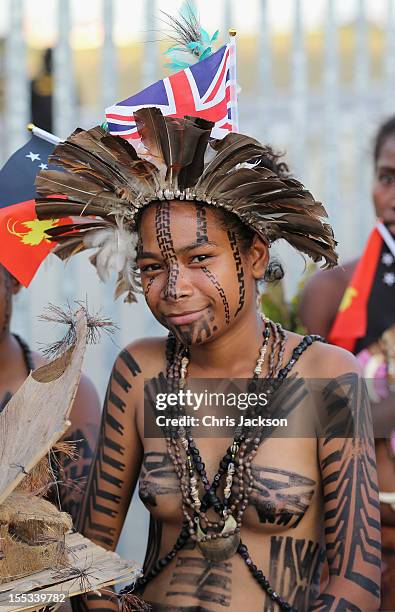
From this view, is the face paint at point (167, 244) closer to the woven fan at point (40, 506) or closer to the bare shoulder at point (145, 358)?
the woven fan at point (40, 506)

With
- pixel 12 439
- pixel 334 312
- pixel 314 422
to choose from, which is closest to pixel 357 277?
pixel 334 312

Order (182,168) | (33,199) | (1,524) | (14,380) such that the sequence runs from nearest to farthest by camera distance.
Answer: (1,524), (182,168), (33,199), (14,380)

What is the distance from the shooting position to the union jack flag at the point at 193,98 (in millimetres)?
2871

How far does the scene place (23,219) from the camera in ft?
9.88

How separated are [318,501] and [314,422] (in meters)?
0.21

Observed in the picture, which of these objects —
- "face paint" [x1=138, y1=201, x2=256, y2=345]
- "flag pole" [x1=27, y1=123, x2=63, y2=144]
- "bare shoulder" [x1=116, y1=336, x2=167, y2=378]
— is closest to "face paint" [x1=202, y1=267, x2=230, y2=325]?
"face paint" [x1=138, y1=201, x2=256, y2=345]

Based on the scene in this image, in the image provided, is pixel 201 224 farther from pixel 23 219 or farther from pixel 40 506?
pixel 40 506

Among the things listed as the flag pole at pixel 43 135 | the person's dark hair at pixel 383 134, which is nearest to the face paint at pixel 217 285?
the flag pole at pixel 43 135

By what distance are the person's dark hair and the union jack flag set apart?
1.46 metres

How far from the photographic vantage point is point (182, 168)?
2.67 metres

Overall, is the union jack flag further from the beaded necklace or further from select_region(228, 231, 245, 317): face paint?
the beaded necklace

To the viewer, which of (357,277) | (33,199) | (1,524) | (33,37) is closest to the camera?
(1,524)

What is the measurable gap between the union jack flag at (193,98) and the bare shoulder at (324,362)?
65 cm

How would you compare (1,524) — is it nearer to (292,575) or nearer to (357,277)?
(292,575)
